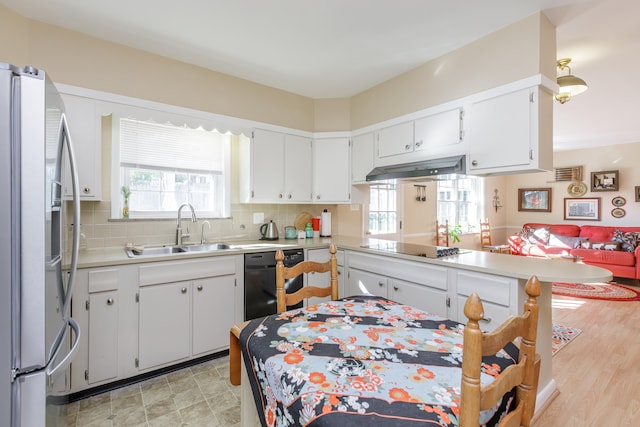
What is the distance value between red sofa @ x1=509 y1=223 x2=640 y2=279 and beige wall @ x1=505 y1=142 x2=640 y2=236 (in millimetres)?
360

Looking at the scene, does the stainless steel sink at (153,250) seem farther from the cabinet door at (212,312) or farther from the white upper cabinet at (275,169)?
the white upper cabinet at (275,169)

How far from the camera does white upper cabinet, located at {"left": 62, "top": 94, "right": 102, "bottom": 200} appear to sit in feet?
7.52

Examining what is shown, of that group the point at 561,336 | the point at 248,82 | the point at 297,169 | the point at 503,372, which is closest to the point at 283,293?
the point at 503,372

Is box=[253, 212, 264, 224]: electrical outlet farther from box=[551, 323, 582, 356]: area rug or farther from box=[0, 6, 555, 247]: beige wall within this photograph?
box=[551, 323, 582, 356]: area rug

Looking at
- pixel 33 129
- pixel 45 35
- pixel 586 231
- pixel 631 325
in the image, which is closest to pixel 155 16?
pixel 45 35

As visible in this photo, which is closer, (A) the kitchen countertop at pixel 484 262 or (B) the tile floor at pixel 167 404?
(A) the kitchen countertop at pixel 484 262

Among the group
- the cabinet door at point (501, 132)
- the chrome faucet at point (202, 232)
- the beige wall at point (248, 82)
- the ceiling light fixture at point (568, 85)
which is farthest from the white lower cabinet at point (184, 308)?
the ceiling light fixture at point (568, 85)

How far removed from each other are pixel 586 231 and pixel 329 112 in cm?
619

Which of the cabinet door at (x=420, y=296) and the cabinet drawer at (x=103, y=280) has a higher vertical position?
the cabinet drawer at (x=103, y=280)

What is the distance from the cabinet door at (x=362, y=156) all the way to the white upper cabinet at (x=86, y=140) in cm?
248

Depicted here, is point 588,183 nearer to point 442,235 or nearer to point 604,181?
point 604,181

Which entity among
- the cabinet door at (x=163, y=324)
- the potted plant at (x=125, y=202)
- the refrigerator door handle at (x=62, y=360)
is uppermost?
the potted plant at (x=125, y=202)

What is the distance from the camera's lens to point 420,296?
2441 millimetres

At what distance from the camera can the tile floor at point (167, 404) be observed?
1.90 meters
